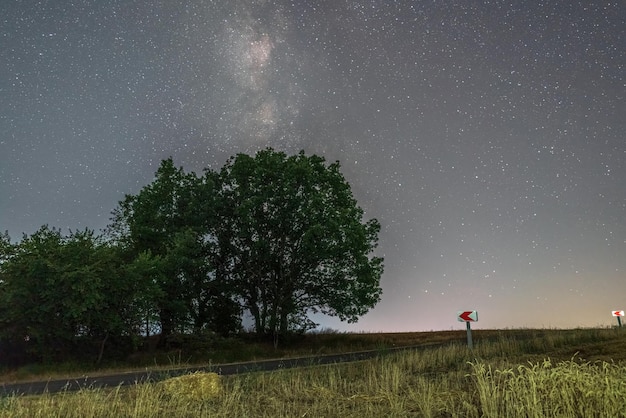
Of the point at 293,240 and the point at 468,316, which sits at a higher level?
the point at 293,240

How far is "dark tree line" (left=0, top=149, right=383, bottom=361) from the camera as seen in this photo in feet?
84.9

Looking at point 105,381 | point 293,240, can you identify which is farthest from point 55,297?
point 293,240

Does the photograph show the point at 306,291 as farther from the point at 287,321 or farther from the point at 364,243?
the point at 364,243

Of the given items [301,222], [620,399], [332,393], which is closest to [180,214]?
[301,222]

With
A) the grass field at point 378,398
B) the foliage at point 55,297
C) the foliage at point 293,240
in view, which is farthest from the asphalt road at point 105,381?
the foliage at point 293,240

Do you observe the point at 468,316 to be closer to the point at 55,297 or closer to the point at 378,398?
the point at 378,398

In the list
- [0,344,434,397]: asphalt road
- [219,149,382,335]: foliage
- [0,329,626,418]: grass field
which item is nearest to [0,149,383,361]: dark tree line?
[219,149,382,335]: foliage

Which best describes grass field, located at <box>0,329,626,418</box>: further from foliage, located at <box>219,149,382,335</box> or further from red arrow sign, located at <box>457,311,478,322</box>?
foliage, located at <box>219,149,382,335</box>

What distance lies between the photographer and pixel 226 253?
35125 millimetres

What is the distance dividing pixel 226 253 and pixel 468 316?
18.1m

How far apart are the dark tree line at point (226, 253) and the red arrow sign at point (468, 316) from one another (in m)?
9.45

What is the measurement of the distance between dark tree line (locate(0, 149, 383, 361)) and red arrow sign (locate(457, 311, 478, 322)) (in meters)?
9.45

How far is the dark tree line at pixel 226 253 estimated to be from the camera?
84.9 feet

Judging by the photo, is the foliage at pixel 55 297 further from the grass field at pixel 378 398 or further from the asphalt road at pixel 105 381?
the grass field at pixel 378 398
